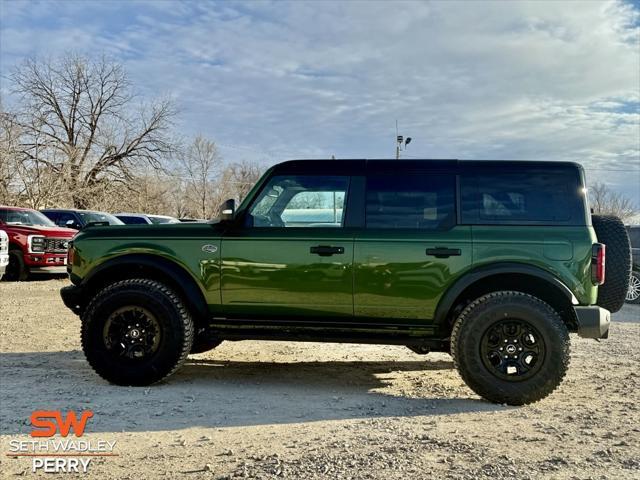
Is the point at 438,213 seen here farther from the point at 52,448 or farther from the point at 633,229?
the point at 633,229

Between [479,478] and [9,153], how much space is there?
2988cm

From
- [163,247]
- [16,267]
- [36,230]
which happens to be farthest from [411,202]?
[16,267]

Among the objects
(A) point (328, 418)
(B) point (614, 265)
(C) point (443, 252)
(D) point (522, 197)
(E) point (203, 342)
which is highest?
(D) point (522, 197)

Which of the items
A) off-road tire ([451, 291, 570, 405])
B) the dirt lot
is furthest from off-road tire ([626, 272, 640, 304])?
off-road tire ([451, 291, 570, 405])

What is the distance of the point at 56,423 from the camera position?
3.72 m

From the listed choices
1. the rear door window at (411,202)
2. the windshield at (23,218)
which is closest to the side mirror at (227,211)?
the rear door window at (411,202)

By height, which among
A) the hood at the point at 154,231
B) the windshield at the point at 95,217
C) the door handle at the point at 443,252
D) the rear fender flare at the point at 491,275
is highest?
the windshield at the point at 95,217

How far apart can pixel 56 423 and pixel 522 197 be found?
4024mm

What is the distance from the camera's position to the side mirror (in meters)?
4.77

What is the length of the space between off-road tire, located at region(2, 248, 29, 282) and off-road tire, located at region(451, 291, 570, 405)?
37.7 feet

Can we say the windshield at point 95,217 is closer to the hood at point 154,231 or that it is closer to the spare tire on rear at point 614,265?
the hood at point 154,231

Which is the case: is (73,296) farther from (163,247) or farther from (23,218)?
(23,218)

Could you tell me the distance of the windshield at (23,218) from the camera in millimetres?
12992

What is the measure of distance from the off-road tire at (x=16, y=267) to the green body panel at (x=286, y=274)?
993 cm
